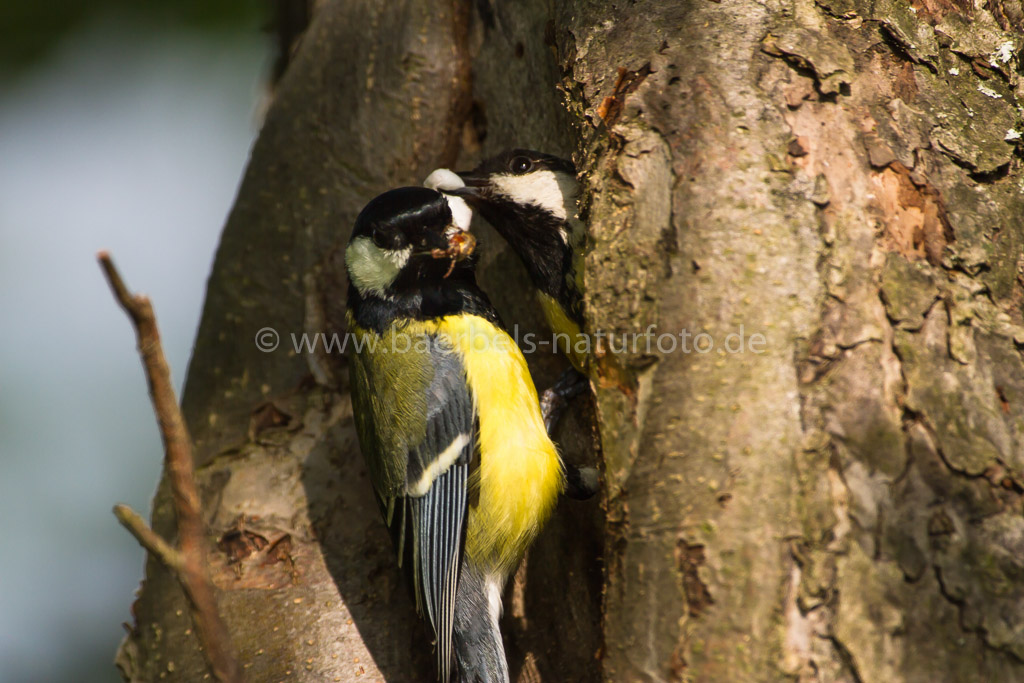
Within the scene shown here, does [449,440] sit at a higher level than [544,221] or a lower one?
lower

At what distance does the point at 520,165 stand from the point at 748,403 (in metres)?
1.28

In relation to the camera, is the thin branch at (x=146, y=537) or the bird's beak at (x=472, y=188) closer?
the thin branch at (x=146, y=537)

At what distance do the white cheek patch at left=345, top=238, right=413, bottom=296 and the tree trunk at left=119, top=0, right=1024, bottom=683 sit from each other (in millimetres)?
485

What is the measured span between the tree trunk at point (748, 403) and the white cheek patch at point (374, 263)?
1.59 feet

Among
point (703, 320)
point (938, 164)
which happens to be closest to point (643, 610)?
point (703, 320)

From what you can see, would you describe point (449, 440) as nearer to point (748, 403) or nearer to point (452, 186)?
point (452, 186)

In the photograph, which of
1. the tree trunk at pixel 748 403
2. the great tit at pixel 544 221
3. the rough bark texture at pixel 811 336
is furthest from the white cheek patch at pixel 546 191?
the rough bark texture at pixel 811 336

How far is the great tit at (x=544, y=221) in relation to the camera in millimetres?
2537

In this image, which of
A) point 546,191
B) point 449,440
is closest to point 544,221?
point 546,191

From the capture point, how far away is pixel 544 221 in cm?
267

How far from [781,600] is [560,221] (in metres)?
1.45

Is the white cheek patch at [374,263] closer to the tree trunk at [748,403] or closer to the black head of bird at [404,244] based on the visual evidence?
the black head of bird at [404,244]

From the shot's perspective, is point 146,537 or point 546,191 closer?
point 146,537

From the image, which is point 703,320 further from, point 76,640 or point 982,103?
Answer: point 76,640
